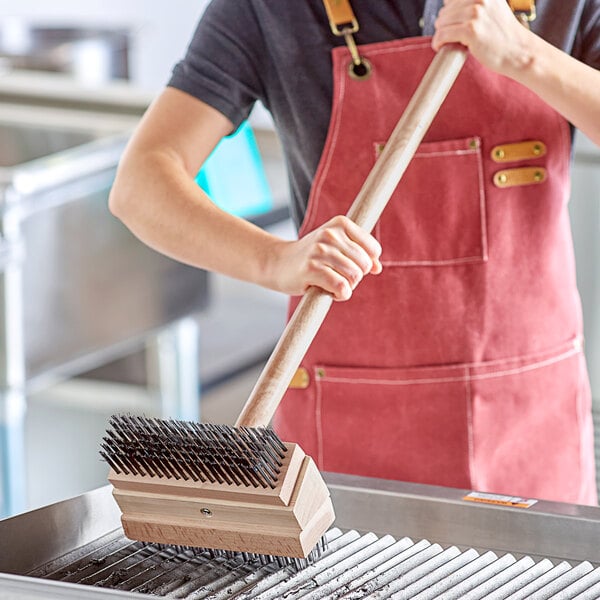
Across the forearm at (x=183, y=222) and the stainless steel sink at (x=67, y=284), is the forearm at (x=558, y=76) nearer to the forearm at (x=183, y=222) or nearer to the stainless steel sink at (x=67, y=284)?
the forearm at (x=183, y=222)

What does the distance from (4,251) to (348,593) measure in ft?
3.77

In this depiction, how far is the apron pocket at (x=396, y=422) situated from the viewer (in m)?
1.38

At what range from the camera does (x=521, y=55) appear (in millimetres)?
1181

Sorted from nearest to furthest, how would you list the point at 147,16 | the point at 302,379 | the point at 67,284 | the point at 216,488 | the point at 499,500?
the point at 216,488
the point at 499,500
the point at 302,379
the point at 67,284
the point at 147,16

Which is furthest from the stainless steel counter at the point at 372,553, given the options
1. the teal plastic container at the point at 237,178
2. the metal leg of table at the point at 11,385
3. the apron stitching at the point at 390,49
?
the teal plastic container at the point at 237,178

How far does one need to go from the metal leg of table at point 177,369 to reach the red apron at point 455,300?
1.07 m

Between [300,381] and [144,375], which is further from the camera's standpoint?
[144,375]

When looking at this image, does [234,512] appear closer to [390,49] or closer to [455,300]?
[455,300]

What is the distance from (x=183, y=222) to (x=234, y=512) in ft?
1.26

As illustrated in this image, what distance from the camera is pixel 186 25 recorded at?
4.97 meters

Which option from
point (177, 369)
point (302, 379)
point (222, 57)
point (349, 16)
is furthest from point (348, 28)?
point (177, 369)

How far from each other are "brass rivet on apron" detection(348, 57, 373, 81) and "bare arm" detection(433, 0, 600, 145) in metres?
0.15

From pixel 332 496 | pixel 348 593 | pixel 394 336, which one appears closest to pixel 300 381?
pixel 394 336

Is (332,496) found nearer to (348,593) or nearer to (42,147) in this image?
(348,593)
